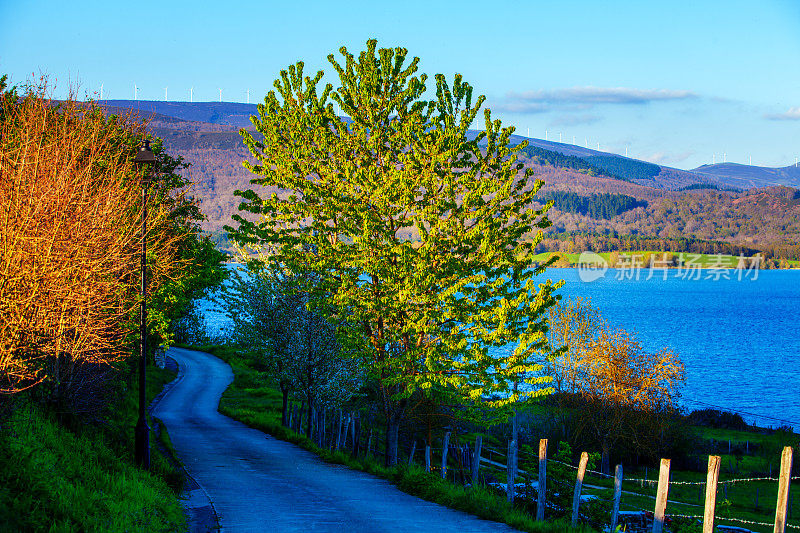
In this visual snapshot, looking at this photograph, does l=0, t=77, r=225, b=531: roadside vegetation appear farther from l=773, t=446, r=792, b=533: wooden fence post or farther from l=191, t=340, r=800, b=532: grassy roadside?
l=773, t=446, r=792, b=533: wooden fence post

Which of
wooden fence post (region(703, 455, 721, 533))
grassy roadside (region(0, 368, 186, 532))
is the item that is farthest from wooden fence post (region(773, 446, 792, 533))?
grassy roadside (region(0, 368, 186, 532))

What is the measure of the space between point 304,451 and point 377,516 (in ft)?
42.7

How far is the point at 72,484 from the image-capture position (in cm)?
1414

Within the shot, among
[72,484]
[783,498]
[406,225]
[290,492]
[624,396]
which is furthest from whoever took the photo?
[624,396]

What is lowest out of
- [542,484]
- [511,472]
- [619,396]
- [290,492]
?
[619,396]

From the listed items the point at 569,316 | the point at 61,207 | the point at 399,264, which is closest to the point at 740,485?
the point at 569,316

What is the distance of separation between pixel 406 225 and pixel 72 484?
44.6 ft

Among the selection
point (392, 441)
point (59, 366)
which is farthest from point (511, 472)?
point (59, 366)

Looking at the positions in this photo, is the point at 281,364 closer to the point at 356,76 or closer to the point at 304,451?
the point at 304,451

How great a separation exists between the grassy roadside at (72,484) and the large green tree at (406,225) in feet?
27.9

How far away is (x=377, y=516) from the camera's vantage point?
17062 millimetres

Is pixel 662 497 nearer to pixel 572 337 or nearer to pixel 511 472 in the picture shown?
pixel 511 472

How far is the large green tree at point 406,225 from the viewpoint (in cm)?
2212

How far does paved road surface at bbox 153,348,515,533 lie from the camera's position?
53.3 feet
